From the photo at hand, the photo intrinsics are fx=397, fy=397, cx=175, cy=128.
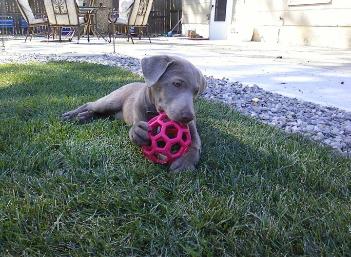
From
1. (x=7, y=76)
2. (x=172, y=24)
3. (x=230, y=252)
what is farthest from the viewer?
(x=172, y=24)

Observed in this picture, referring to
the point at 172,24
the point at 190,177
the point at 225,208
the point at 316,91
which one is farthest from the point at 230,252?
the point at 172,24

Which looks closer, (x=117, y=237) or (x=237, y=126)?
(x=117, y=237)

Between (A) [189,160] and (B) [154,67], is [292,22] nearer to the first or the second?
(B) [154,67]

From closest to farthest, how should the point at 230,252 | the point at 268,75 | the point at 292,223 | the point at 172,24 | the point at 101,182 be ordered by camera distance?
the point at 230,252 → the point at 292,223 → the point at 101,182 → the point at 268,75 → the point at 172,24

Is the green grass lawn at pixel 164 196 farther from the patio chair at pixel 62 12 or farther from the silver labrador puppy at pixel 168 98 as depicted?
the patio chair at pixel 62 12

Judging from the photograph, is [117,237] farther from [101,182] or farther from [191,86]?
[191,86]

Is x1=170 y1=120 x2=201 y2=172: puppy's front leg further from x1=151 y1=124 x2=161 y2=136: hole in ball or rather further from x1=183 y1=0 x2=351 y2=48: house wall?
x1=183 y1=0 x2=351 y2=48: house wall

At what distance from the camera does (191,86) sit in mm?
2484

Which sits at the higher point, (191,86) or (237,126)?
(191,86)

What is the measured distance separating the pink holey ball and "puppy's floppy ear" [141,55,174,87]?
0.93ft

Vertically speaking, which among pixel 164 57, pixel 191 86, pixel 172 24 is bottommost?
pixel 172 24

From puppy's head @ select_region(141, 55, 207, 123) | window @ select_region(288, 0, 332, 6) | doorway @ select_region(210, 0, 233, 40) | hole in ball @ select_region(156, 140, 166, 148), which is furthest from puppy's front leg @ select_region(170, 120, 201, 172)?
doorway @ select_region(210, 0, 233, 40)

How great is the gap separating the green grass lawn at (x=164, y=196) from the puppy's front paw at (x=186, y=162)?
0.18ft

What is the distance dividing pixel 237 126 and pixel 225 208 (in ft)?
4.80
